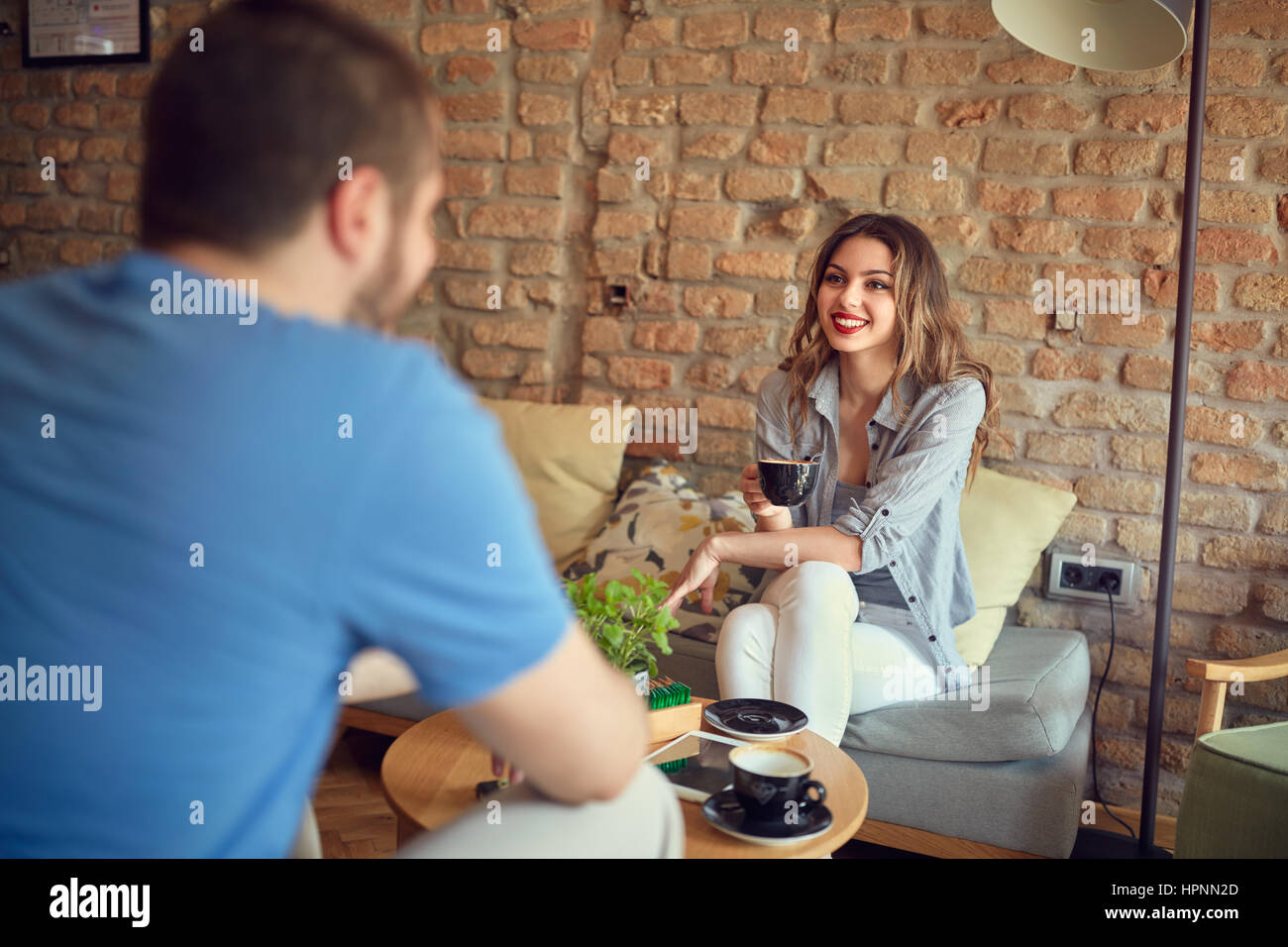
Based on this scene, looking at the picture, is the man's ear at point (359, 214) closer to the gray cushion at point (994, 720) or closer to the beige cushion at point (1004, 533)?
the gray cushion at point (994, 720)

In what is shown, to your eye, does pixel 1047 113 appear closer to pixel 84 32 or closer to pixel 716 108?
pixel 716 108

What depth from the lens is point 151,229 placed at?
0.67m

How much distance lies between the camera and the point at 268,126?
2.10 ft

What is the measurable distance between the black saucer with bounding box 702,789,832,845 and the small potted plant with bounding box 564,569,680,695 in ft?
0.85

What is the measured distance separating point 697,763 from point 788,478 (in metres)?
0.56

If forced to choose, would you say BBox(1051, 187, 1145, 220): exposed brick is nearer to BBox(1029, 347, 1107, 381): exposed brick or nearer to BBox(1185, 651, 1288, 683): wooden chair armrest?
BBox(1029, 347, 1107, 381): exposed brick

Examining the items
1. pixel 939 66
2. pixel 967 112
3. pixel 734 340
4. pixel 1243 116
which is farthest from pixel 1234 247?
pixel 734 340

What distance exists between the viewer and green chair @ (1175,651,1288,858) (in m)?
1.54

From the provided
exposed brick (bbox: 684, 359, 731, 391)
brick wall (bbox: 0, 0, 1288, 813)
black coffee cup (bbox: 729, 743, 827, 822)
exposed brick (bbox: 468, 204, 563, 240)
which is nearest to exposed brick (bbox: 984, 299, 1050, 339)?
brick wall (bbox: 0, 0, 1288, 813)

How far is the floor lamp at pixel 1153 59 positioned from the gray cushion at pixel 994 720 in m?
0.20
